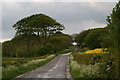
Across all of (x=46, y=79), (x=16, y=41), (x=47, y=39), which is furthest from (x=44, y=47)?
(x=46, y=79)

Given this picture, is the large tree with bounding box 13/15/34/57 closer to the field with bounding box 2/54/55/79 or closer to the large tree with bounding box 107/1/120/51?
the field with bounding box 2/54/55/79

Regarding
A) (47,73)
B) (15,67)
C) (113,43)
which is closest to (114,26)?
(113,43)

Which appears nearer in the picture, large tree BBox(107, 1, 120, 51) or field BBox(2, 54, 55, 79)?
large tree BBox(107, 1, 120, 51)

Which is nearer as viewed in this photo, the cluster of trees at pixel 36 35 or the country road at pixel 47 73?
the country road at pixel 47 73

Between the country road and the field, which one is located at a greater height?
the field

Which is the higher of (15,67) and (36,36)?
(36,36)

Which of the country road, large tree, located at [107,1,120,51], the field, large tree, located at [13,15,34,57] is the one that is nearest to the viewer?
large tree, located at [107,1,120,51]

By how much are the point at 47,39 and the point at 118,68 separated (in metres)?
52.4

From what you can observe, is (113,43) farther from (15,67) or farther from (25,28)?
(25,28)

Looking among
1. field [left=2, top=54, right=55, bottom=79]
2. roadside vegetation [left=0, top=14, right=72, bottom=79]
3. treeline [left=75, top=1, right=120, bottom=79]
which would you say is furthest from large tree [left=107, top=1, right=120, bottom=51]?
roadside vegetation [left=0, top=14, right=72, bottom=79]

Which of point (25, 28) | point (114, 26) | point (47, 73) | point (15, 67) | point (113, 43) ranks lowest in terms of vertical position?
point (47, 73)

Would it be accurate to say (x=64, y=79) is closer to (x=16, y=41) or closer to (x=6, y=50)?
(x=16, y=41)

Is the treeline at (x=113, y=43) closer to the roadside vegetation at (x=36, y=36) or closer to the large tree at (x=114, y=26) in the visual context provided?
the large tree at (x=114, y=26)

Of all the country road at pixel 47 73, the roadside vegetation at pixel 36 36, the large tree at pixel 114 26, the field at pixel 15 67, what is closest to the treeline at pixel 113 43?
the large tree at pixel 114 26
